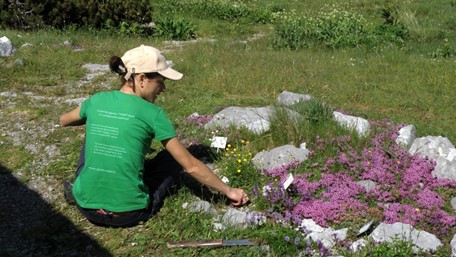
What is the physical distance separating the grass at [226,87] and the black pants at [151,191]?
0.09 meters

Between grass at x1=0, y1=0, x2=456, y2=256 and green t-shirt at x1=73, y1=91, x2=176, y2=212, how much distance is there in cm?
44

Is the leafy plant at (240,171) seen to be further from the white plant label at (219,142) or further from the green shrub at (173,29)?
the green shrub at (173,29)

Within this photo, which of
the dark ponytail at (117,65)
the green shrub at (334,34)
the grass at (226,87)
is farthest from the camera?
the green shrub at (334,34)

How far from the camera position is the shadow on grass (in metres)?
5.41

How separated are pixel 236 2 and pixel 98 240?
59.2 ft

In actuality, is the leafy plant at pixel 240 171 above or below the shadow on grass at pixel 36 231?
above

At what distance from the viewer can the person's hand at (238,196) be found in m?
5.71

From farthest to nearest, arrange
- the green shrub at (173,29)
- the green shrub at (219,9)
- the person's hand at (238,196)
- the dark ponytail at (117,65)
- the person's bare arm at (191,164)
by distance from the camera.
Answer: the green shrub at (219,9), the green shrub at (173,29), the person's hand at (238,196), the person's bare arm at (191,164), the dark ponytail at (117,65)

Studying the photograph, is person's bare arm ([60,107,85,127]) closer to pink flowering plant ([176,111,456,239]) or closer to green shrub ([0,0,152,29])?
pink flowering plant ([176,111,456,239])

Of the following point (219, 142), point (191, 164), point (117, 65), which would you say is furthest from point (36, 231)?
point (219, 142)

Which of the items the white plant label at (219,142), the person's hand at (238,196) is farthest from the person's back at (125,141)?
the white plant label at (219,142)

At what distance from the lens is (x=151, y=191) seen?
5828mm

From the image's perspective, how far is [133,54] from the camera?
511 centimetres

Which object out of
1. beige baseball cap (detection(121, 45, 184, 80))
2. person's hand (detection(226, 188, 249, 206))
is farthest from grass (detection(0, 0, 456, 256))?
beige baseball cap (detection(121, 45, 184, 80))
